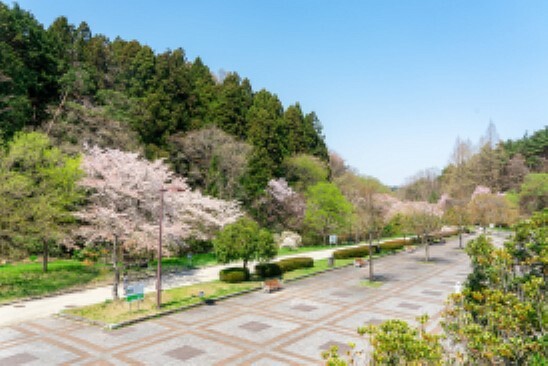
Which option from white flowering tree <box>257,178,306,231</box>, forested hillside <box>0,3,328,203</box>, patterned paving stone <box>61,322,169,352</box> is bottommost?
patterned paving stone <box>61,322,169,352</box>

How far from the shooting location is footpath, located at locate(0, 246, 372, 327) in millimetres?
19641

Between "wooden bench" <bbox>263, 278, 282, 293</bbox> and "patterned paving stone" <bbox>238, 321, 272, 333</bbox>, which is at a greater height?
"wooden bench" <bbox>263, 278, 282, 293</bbox>

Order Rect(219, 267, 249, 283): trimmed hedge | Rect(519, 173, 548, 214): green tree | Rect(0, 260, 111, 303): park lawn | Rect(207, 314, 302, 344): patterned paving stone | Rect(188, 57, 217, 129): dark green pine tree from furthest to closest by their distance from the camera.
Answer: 1. Rect(519, 173, 548, 214): green tree
2. Rect(188, 57, 217, 129): dark green pine tree
3. Rect(219, 267, 249, 283): trimmed hedge
4. Rect(0, 260, 111, 303): park lawn
5. Rect(207, 314, 302, 344): patterned paving stone

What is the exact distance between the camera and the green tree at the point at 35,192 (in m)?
22.5

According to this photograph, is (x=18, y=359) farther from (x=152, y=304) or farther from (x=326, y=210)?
(x=326, y=210)

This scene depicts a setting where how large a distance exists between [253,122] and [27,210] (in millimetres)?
36177

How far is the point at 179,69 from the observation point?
54406mm

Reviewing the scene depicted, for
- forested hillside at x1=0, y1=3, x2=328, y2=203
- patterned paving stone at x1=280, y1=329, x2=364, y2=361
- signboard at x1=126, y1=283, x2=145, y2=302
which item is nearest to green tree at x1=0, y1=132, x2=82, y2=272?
forested hillside at x1=0, y1=3, x2=328, y2=203

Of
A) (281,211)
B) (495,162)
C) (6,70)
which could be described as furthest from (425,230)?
(495,162)

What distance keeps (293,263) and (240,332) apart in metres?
15.9

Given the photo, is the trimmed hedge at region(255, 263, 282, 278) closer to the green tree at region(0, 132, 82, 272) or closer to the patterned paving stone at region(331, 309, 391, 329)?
the patterned paving stone at region(331, 309, 391, 329)

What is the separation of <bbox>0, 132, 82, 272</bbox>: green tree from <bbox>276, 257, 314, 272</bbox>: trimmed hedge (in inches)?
662

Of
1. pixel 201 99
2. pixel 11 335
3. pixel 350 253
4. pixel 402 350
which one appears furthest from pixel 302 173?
pixel 402 350

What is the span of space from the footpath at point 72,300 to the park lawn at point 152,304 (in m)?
1.42
